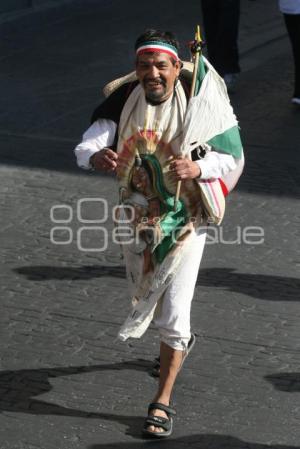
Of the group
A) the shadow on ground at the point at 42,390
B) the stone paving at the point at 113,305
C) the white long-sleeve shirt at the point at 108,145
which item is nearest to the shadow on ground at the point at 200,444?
the stone paving at the point at 113,305

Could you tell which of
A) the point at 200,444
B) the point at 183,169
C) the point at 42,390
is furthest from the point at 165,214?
the point at 42,390

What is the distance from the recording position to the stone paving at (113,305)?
587 cm

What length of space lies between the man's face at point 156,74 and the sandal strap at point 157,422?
1517mm

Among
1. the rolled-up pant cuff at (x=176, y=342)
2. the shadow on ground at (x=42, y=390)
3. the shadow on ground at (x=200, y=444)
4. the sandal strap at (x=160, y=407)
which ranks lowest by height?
the shadow on ground at (x=42, y=390)

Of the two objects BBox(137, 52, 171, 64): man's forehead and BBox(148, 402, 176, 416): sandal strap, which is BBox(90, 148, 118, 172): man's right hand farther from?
BBox(148, 402, 176, 416): sandal strap

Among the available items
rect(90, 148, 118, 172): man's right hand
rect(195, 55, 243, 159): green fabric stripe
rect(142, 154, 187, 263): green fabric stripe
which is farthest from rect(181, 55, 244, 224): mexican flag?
rect(90, 148, 118, 172): man's right hand

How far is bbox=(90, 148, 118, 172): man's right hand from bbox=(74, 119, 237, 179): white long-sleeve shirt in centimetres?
7

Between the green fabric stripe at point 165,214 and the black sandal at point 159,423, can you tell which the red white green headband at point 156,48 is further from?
the black sandal at point 159,423

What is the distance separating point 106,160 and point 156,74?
0.45 m

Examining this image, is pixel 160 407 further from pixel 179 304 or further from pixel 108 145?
pixel 108 145

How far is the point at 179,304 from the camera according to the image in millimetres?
5695

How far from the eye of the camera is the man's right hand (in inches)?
216

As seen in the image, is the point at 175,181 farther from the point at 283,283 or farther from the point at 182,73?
the point at 283,283

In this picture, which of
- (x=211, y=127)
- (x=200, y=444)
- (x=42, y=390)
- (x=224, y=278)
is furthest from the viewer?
(x=224, y=278)
